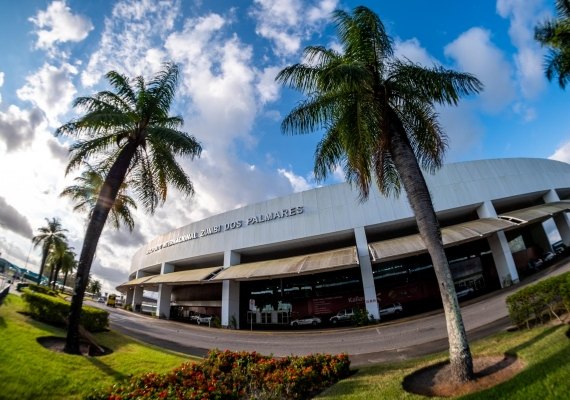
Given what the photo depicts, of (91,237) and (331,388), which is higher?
(91,237)

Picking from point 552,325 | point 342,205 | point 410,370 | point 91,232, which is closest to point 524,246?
point 342,205

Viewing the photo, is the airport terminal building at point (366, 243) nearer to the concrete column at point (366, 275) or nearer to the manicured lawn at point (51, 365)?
the concrete column at point (366, 275)

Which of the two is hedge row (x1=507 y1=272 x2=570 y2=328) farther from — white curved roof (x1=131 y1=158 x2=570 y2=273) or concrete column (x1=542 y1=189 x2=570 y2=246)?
concrete column (x1=542 y1=189 x2=570 y2=246)

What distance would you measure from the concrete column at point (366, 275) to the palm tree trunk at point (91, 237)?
65.7 feet

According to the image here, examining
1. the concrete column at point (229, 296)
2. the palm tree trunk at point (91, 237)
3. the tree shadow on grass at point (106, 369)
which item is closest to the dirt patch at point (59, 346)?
the palm tree trunk at point (91, 237)

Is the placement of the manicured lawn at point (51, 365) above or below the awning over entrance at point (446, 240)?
below

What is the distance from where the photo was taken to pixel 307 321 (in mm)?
31906

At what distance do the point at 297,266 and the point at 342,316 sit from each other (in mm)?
9144

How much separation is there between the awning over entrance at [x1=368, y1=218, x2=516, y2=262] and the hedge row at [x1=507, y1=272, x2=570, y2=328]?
40.5 ft

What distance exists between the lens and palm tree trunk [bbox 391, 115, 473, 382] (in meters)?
6.57

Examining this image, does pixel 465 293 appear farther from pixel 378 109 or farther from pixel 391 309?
pixel 378 109

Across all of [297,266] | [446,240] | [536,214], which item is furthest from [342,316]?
[536,214]

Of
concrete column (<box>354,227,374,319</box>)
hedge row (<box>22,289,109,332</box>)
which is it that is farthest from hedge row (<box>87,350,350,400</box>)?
concrete column (<box>354,227,374,319</box>)

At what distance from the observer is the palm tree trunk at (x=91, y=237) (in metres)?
10.2
